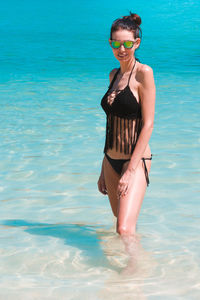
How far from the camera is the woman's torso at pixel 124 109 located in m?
3.75

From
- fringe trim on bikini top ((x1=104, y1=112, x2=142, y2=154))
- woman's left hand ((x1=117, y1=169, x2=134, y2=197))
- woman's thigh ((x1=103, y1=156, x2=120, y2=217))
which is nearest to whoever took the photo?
woman's left hand ((x1=117, y1=169, x2=134, y2=197))

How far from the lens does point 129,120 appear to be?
3.83 meters

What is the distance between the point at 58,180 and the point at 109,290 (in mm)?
2790

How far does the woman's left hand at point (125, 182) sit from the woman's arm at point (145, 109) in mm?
30

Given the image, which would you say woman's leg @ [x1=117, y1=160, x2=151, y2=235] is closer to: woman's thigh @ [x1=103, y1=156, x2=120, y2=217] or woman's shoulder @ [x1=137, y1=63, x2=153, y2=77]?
woman's thigh @ [x1=103, y1=156, x2=120, y2=217]

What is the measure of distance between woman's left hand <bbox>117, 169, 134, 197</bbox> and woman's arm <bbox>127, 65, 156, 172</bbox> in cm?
→ 3

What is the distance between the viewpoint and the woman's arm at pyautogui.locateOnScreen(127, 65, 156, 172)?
3.67 metres

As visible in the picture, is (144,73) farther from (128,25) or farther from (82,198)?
(82,198)

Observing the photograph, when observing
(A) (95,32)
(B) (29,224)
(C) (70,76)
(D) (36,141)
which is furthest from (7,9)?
(B) (29,224)

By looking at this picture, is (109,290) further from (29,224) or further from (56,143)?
(56,143)

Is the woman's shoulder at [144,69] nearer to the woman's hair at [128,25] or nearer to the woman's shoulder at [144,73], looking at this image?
the woman's shoulder at [144,73]

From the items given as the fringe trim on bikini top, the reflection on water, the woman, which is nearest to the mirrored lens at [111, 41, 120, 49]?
the woman

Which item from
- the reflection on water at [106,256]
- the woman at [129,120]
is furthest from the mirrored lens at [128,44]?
the reflection on water at [106,256]

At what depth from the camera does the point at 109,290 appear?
11.8ft
